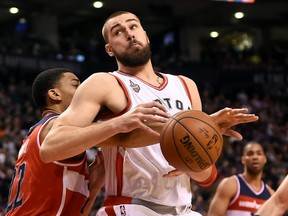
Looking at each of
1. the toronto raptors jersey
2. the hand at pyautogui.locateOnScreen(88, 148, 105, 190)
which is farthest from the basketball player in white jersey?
the hand at pyautogui.locateOnScreen(88, 148, 105, 190)

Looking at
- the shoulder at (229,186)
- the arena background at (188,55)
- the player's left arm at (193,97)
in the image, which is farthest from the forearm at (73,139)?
the arena background at (188,55)

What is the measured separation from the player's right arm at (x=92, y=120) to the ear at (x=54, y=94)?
1.67 ft

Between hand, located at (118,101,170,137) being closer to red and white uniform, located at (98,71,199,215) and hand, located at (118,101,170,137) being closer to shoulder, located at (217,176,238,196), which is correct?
red and white uniform, located at (98,71,199,215)

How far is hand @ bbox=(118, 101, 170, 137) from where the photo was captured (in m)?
3.23

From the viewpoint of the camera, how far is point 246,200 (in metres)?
7.19

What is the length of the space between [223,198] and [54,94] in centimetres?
353

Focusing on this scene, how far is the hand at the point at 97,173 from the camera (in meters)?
4.09

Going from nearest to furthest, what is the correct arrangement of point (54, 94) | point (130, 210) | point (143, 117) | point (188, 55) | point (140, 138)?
point (143, 117), point (140, 138), point (130, 210), point (54, 94), point (188, 55)

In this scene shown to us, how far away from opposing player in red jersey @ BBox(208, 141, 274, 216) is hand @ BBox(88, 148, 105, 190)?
3.18 m

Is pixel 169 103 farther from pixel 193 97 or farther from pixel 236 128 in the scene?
pixel 236 128

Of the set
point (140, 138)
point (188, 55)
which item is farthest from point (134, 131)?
point (188, 55)

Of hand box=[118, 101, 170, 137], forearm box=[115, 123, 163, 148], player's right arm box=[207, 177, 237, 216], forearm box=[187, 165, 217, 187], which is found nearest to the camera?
hand box=[118, 101, 170, 137]

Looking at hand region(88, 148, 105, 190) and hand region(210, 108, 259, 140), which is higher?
hand region(210, 108, 259, 140)

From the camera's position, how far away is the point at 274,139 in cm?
1717
